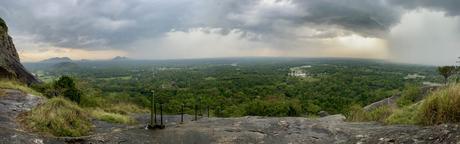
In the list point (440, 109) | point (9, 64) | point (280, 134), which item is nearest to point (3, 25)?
point (9, 64)

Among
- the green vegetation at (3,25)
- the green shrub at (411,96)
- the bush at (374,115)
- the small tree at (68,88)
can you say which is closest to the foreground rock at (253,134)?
the bush at (374,115)

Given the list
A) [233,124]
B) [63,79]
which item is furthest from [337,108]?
[233,124]

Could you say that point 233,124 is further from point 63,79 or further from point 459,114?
point 63,79

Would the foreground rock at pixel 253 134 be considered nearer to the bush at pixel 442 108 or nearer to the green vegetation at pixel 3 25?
the bush at pixel 442 108

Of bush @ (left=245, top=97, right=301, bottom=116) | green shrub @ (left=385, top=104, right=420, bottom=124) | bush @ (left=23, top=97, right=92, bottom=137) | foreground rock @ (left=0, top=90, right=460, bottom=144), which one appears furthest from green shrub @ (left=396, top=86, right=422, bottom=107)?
bush @ (left=245, top=97, right=301, bottom=116)

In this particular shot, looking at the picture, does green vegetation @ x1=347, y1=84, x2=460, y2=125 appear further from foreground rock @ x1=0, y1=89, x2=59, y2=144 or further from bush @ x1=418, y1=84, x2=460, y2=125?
foreground rock @ x1=0, y1=89, x2=59, y2=144

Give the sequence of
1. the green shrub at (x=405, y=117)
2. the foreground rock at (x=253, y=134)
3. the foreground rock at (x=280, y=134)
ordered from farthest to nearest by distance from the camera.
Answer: the green shrub at (x=405, y=117) → the foreground rock at (x=280, y=134) → the foreground rock at (x=253, y=134)

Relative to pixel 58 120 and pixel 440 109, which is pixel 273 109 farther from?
pixel 440 109
